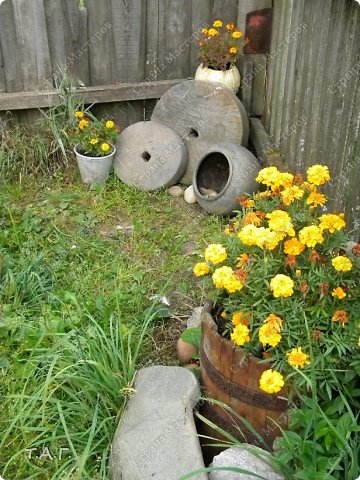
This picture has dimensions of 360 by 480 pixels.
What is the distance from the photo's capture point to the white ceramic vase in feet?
16.7

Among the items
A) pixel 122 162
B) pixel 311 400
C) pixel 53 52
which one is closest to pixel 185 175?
pixel 122 162

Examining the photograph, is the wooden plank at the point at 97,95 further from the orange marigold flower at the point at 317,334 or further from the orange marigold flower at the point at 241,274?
the orange marigold flower at the point at 317,334

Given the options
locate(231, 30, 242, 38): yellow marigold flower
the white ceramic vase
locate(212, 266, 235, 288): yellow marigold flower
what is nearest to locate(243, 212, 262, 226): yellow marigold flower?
locate(212, 266, 235, 288): yellow marigold flower

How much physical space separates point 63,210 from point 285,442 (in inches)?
109

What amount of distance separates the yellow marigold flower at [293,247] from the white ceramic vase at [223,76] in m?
2.73

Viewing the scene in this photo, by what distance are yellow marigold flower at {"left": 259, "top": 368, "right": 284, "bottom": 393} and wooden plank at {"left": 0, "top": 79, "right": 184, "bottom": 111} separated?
3.40 metres

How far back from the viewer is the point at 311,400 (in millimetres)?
2465

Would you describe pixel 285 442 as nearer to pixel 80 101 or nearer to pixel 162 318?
pixel 162 318

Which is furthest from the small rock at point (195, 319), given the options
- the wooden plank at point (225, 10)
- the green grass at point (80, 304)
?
the wooden plank at point (225, 10)

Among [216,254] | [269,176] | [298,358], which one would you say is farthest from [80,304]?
[298,358]

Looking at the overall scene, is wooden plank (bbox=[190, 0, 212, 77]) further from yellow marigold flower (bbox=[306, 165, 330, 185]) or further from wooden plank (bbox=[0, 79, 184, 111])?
yellow marigold flower (bbox=[306, 165, 330, 185])

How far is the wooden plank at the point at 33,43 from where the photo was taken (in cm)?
500

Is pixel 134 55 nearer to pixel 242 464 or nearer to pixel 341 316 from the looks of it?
pixel 341 316

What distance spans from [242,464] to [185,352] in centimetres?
85
